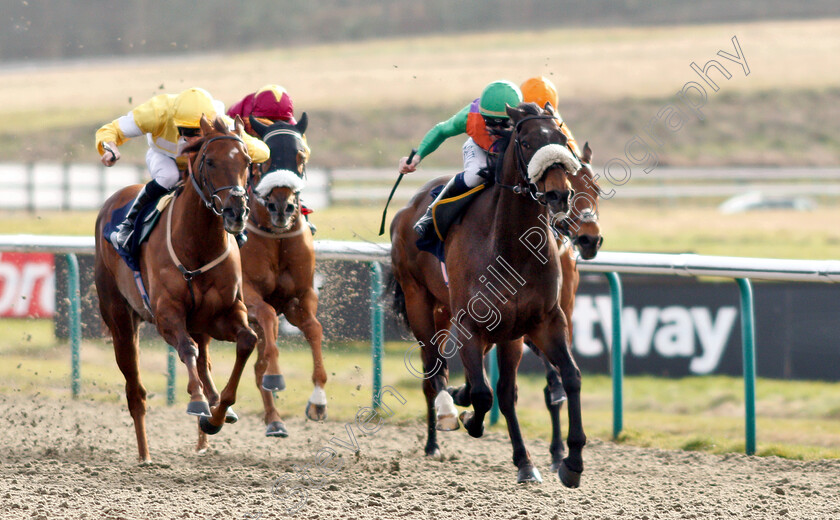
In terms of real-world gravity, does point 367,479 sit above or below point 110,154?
below

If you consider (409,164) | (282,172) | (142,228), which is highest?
(409,164)

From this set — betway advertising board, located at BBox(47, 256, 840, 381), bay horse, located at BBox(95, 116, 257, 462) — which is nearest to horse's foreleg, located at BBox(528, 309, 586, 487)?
bay horse, located at BBox(95, 116, 257, 462)

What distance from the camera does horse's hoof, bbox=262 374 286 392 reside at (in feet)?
18.2

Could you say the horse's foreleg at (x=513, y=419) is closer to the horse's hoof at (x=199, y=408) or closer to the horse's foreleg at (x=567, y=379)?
the horse's foreleg at (x=567, y=379)

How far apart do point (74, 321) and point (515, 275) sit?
4237 mm

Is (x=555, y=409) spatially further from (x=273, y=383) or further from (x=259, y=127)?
(x=259, y=127)

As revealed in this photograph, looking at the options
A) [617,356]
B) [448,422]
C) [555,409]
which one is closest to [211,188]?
[448,422]

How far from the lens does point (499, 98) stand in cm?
513

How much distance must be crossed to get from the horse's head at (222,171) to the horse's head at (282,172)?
26cm

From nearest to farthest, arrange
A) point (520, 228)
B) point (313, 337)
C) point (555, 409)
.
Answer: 1. point (520, 228)
2. point (555, 409)
3. point (313, 337)

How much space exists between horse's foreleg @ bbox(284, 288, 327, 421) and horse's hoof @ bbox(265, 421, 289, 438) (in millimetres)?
168

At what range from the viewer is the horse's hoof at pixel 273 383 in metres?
5.56

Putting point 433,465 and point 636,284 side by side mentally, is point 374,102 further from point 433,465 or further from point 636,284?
point 433,465

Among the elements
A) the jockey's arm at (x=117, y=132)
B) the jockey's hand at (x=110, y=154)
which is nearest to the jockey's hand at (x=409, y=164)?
the jockey's arm at (x=117, y=132)
